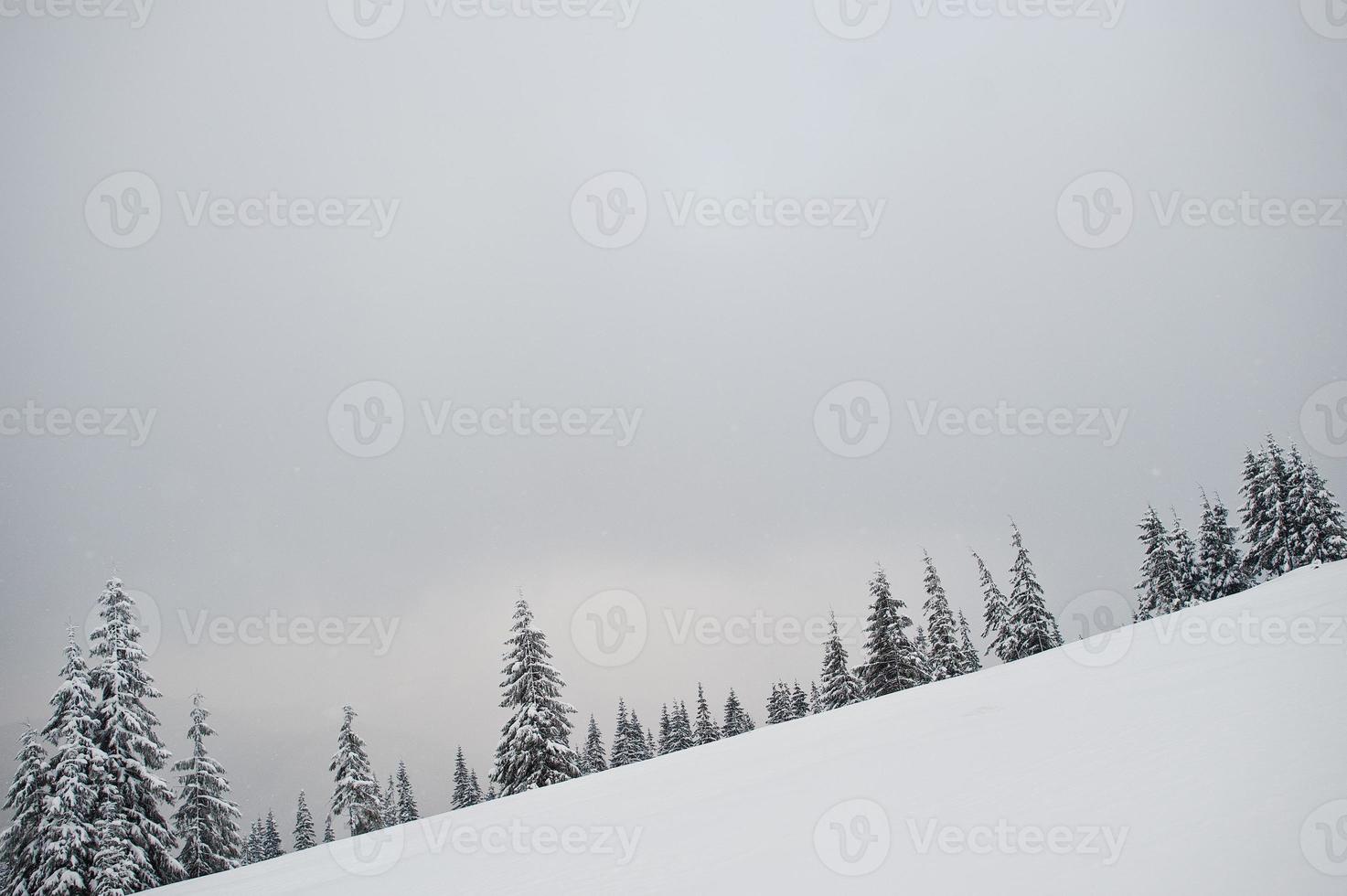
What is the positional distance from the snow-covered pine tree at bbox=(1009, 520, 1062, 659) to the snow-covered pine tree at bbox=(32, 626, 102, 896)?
3829 cm

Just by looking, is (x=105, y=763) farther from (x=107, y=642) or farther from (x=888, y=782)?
(x=888, y=782)

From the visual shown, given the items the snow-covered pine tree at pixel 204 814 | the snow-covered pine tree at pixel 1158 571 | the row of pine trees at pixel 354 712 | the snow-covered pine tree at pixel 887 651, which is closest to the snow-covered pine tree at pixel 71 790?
the row of pine trees at pixel 354 712

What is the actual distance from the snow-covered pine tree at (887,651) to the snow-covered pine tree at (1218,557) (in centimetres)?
2051

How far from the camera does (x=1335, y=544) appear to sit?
105 feet

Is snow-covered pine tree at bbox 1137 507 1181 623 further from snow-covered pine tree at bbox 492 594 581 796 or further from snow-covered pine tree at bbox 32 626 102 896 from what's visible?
snow-covered pine tree at bbox 32 626 102 896

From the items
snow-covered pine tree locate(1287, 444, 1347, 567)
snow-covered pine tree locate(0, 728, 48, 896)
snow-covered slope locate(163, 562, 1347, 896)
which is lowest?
snow-covered slope locate(163, 562, 1347, 896)

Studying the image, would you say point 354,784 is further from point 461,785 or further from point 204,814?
point 461,785

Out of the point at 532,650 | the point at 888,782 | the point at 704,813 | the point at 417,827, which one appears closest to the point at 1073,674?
the point at 888,782

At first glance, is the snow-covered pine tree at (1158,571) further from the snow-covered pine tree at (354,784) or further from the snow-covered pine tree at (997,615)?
the snow-covered pine tree at (354,784)

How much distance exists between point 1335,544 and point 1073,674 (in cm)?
3461

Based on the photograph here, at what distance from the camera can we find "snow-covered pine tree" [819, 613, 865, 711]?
35719mm

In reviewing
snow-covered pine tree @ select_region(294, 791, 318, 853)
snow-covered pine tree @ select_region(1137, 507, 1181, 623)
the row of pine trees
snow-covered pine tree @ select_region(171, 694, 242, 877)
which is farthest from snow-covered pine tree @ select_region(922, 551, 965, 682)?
snow-covered pine tree @ select_region(294, 791, 318, 853)

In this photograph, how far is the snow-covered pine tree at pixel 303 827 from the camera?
2148 inches

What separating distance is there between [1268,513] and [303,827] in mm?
72447
